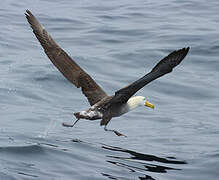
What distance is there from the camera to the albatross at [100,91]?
945 centimetres

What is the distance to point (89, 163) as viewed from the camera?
1001 centimetres

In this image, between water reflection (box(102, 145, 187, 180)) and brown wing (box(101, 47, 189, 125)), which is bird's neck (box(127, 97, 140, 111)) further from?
brown wing (box(101, 47, 189, 125))

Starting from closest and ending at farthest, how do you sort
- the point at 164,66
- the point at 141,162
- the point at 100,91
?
1. the point at 164,66
2. the point at 141,162
3. the point at 100,91

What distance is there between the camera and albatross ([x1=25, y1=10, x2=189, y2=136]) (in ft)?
31.0

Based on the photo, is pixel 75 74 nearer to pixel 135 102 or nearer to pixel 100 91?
pixel 100 91

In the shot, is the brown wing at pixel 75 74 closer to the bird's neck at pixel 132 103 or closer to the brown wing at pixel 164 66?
the bird's neck at pixel 132 103

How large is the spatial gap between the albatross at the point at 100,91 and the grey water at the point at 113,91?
65 cm

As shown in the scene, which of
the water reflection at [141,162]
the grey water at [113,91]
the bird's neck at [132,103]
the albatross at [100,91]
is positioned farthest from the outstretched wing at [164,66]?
the grey water at [113,91]

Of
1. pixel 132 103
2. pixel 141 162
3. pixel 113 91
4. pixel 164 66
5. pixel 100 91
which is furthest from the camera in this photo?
pixel 113 91

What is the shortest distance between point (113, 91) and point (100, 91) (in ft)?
10.0

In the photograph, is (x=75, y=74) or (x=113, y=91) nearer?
(x=75, y=74)

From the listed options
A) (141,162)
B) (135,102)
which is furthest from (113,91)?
(141,162)

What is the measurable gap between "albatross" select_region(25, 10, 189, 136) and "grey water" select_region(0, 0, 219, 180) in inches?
25.7

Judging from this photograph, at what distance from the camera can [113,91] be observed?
1441 centimetres
